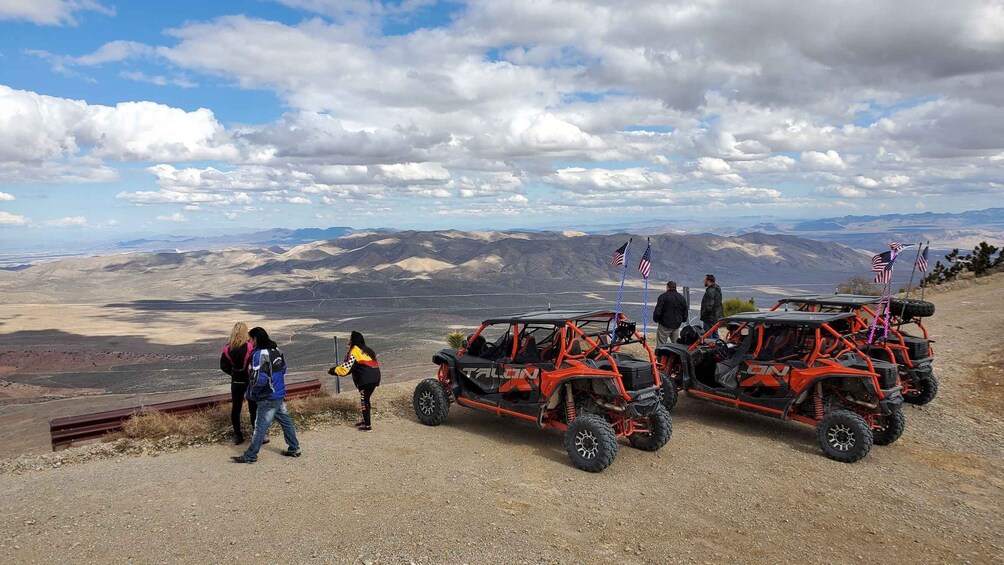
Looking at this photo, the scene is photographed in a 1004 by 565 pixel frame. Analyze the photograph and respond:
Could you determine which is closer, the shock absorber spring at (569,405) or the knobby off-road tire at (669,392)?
the shock absorber spring at (569,405)

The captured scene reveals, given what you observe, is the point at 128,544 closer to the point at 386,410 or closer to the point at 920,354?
the point at 386,410

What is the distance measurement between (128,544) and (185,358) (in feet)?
173

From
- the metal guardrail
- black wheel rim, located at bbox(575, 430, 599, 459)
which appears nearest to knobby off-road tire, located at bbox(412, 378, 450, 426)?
black wheel rim, located at bbox(575, 430, 599, 459)

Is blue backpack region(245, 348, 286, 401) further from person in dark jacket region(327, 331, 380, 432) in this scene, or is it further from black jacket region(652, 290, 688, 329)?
black jacket region(652, 290, 688, 329)

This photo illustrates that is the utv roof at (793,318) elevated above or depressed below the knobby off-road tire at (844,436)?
above

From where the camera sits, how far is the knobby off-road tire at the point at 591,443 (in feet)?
24.4

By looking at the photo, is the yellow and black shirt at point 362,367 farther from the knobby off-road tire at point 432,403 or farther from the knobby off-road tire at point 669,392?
the knobby off-road tire at point 669,392

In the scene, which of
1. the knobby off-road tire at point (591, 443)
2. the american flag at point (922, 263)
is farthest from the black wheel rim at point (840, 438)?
the american flag at point (922, 263)

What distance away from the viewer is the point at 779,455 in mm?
8250

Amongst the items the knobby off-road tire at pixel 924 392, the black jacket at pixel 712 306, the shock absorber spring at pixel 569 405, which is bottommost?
the knobby off-road tire at pixel 924 392

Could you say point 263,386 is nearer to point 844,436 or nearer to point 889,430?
point 844,436

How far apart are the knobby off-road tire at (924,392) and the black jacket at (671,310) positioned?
4.26 meters

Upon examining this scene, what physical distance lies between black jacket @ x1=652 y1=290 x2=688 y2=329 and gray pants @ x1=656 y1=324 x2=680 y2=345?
0.13 meters

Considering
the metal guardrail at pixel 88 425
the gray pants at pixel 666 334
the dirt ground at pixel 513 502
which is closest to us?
the dirt ground at pixel 513 502
